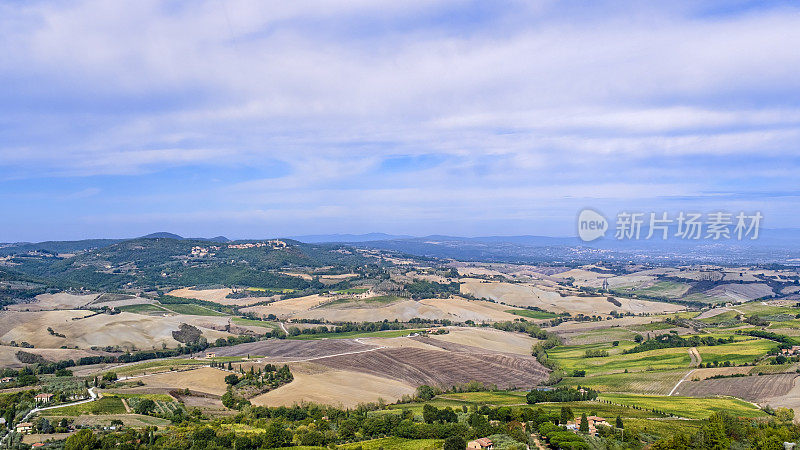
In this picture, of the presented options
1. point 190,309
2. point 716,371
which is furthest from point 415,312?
point 716,371

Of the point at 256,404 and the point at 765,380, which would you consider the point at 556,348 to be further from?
the point at 256,404

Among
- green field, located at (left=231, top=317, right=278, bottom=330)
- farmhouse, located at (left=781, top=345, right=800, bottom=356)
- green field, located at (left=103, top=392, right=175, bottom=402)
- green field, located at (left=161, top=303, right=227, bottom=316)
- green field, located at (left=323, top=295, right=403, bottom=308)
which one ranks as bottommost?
green field, located at (left=231, top=317, right=278, bottom=330)

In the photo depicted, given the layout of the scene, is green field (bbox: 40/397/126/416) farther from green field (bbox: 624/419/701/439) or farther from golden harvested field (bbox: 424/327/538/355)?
golden harvested field (bbox: 424/327/538/355)

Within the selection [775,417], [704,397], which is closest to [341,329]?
[704,397]

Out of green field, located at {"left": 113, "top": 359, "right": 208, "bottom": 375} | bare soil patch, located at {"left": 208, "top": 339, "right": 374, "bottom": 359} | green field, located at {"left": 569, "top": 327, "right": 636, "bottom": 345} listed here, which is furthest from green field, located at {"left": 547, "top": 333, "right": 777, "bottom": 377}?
green field, located at {"left": 113, "top": 359, "right": 208, "bottom": 375}

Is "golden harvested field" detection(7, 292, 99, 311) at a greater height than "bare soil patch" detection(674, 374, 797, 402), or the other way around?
"golden harvested field" detection(7, 292, 99, 311)

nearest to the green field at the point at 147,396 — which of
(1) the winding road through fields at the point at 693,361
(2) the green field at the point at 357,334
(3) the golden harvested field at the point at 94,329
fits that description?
(3) the golden harvested field at the point at 94,329

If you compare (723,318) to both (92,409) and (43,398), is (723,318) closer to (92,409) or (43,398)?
(92,409)
